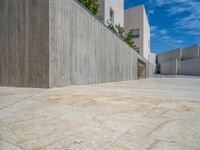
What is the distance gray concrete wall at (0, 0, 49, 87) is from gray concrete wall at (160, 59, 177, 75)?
105 feet

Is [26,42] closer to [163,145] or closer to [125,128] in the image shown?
[125,128]

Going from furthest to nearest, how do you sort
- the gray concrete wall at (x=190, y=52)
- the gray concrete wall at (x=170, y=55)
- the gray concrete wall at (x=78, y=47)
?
1. the gray concrete wall at (x=170, y=55)
2. the gray concrete wall at (x=190, y=52)
3. the gray concrete wall at (x=78, y=47)

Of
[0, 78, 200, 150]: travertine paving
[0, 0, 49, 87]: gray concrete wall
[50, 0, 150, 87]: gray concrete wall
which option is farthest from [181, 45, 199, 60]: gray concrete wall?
[0, 78, 200, 150]: travertine paving

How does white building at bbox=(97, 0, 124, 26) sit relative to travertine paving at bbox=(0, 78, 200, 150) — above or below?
above

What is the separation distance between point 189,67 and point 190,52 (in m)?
3.71

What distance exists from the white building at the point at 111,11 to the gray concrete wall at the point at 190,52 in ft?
69.3

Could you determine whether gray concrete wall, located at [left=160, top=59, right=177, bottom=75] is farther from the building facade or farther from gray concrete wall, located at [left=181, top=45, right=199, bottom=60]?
gray concrete wall, located at [left=181, top=45, right=199, bottom=60]

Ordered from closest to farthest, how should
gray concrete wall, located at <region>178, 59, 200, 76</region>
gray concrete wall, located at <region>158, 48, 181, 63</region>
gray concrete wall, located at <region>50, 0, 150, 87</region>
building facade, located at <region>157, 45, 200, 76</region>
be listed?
gray concrete wall, located at <region>50, 0, 150, 87</region>
gray concrete wall, located at <region>178, 59, 200, 76</region>
building facade, located at <region>157, 45, 200, 76</region>
gray concrete wall, located at <region>158, 48, 181, 63</region>

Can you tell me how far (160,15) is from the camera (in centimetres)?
2578

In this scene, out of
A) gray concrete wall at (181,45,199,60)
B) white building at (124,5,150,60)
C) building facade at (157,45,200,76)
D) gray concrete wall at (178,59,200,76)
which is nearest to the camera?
white building at (124,5,150,60)

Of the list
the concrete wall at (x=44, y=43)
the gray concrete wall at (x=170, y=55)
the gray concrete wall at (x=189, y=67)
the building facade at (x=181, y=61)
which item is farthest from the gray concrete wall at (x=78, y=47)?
the gray concrete wall at (x=170, y=55)

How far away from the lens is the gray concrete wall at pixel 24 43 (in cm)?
407

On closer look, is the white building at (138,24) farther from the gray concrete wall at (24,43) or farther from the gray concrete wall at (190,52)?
the gray concrete wall at (24,43)

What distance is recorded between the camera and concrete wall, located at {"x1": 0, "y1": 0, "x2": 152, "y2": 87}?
4.07 meters
